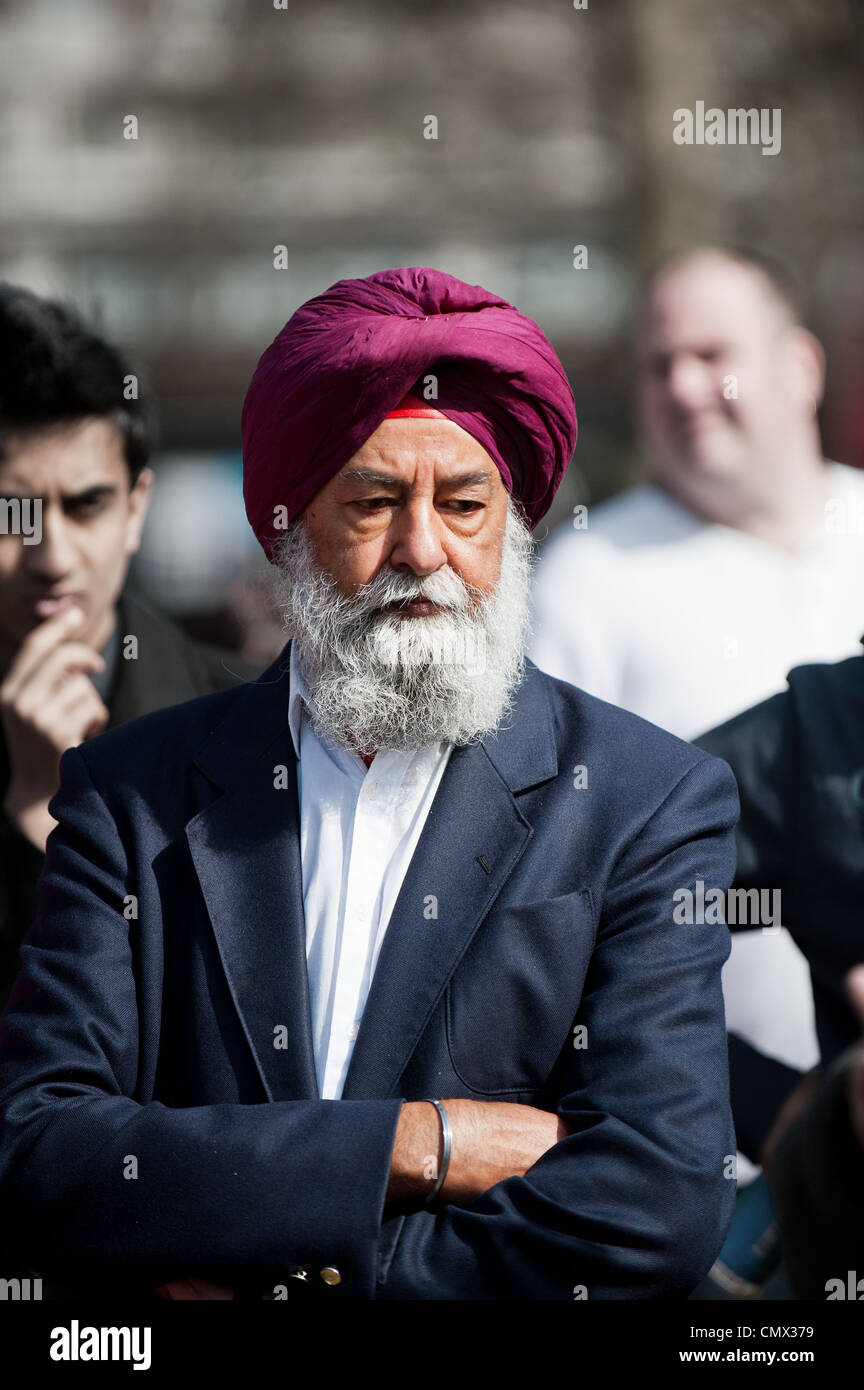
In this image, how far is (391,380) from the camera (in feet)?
7.77

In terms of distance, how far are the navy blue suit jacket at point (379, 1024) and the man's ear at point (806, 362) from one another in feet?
6.16

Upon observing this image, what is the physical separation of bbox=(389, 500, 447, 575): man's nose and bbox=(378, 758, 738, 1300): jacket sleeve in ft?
1.72

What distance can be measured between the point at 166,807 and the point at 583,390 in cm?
615

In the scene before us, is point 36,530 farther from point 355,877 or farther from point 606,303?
point 606,303

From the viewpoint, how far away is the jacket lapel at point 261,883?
90.1 inches

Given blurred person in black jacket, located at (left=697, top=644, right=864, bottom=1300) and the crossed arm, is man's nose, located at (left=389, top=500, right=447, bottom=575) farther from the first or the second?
blurred person in black jacket, located at (left=697, top=644, right=864, bottom=1300)

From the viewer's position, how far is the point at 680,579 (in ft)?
13.1

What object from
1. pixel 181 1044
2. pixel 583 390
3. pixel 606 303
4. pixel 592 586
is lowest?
pixel 181 1044

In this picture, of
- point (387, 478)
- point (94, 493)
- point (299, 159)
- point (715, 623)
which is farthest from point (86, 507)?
point (299, 159)

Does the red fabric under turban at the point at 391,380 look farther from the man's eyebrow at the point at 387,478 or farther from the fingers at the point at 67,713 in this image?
the fingers at the point at 67,713

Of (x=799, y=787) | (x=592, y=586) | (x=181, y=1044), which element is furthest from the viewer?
(x=592, y=586)

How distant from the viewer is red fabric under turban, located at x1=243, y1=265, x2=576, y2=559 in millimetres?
2375

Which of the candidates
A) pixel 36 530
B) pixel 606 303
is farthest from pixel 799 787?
pixel 606 303

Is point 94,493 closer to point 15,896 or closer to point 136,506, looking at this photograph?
point 136,506
